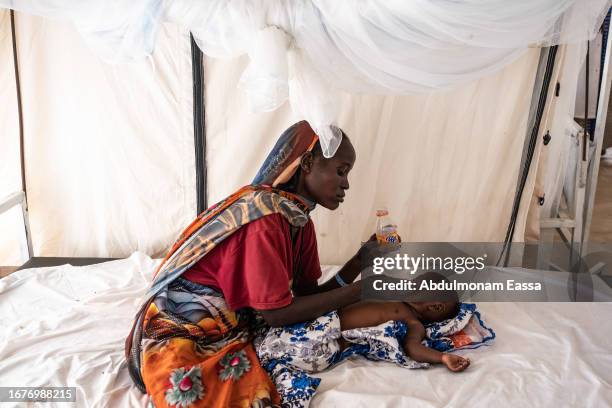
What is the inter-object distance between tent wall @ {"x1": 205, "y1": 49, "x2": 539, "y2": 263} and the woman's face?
31.7 inches

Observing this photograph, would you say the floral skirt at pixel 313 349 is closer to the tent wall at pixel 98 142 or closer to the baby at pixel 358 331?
the baby at pixel 358 331

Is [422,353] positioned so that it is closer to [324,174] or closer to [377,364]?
[377,364]

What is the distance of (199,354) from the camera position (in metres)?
1.65

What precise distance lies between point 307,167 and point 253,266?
370 mm

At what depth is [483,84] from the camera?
2521 millimetres

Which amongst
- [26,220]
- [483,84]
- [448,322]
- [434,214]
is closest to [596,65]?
[483,84]

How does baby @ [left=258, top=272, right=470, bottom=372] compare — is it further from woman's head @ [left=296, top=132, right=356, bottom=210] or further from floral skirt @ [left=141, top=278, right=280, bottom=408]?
woman's head @ [left=296, top=132, right=356, bottom=210]

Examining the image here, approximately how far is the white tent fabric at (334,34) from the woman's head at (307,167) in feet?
0.29

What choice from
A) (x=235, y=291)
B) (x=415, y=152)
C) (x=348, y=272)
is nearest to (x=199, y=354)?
(x=235, y=291)

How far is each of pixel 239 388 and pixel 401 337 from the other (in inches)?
22.6

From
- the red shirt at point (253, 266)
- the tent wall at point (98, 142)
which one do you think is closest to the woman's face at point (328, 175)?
the red shirt at point (253, 266)

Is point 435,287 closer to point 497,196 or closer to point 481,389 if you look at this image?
point 481,389

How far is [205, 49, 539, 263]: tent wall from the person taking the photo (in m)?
2.54

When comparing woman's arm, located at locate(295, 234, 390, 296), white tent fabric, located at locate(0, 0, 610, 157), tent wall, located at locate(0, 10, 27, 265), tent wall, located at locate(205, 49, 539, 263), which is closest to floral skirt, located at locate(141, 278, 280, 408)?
woman's arm, located at locate(295, 234, 390, 296)
